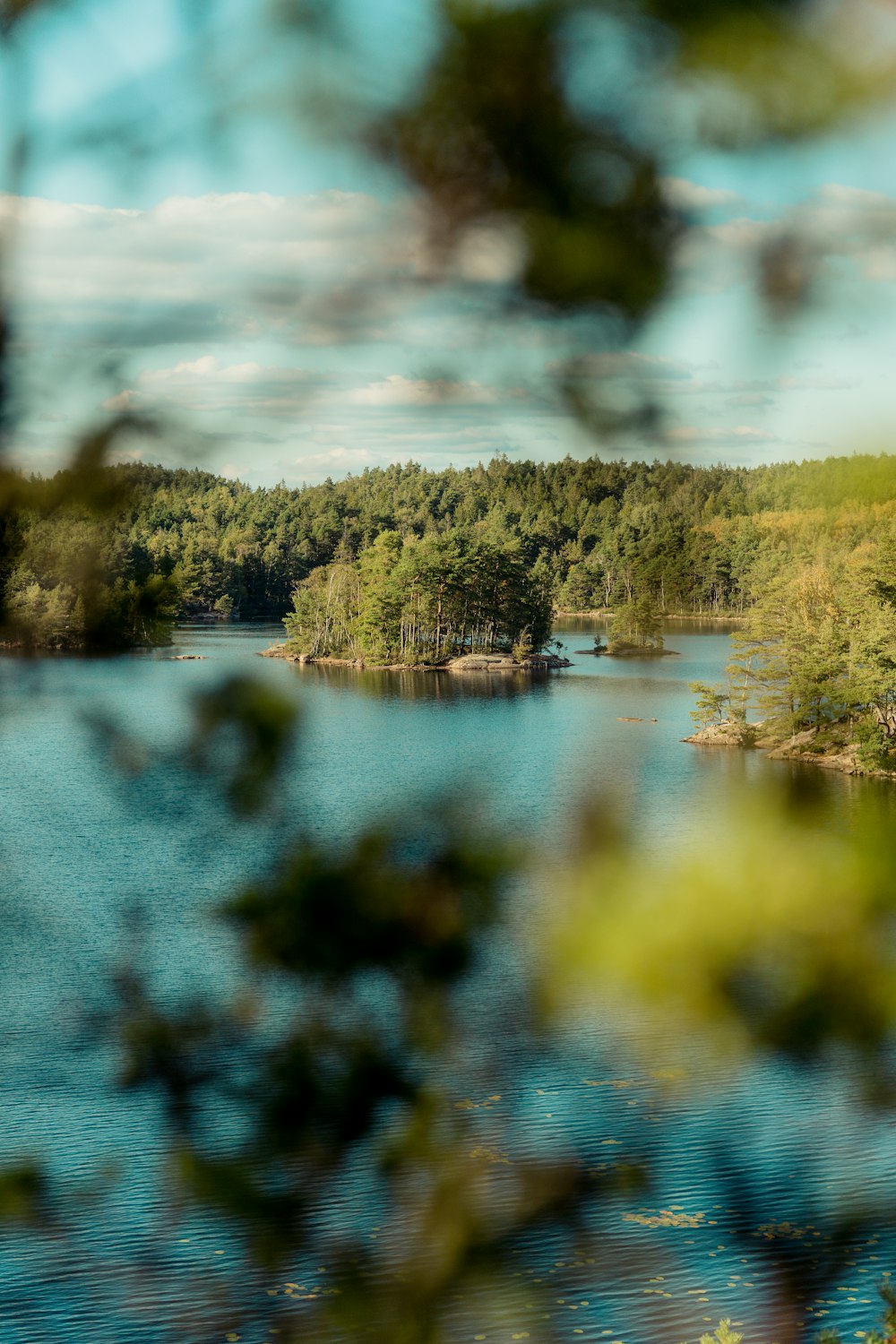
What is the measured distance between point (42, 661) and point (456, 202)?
1.08 meters

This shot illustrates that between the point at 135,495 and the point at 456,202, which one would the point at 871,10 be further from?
the point at 135,495

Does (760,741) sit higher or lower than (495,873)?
lower

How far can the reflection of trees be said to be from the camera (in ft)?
5.73

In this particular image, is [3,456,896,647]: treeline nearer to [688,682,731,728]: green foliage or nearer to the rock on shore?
the rock on shore

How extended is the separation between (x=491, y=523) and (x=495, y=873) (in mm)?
656

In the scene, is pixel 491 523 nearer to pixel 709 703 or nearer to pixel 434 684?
pixel 709 703

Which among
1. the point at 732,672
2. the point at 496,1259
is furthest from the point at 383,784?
the point at 496,1259

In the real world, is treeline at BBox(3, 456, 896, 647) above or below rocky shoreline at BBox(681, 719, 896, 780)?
above

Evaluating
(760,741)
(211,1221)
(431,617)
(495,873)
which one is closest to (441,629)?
(431,617)

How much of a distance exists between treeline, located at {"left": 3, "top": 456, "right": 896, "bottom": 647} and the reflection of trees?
0.28 feet

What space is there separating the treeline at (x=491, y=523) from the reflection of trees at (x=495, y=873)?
0.28ft

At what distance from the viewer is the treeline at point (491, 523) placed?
1662 mm

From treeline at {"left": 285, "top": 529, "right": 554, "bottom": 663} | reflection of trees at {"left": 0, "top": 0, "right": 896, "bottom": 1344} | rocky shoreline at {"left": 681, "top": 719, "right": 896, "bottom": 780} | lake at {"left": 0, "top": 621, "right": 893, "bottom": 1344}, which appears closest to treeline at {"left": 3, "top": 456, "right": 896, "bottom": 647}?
reflection of trees at {"left": 0, "top": 0, "right": 896, "bottom": 1344}

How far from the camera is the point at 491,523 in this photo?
2393 millimetres
